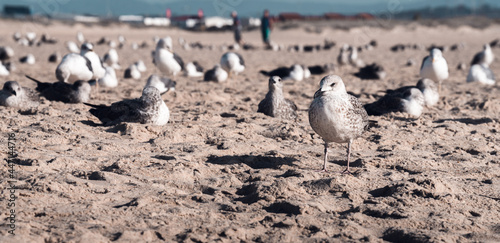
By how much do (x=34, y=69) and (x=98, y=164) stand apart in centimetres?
1045

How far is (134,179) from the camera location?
5027mm

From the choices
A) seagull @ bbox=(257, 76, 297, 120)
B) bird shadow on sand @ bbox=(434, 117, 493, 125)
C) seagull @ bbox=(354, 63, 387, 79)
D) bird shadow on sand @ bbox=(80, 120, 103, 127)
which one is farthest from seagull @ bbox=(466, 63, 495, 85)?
bird shadow on sand @ bbox=(80, 120, 103, 127)

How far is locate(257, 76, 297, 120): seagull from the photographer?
26.2 ft

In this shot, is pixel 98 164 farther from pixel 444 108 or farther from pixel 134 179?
pixel 444 108

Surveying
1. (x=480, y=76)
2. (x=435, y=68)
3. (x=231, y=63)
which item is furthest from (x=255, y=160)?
(x=480, y=76)

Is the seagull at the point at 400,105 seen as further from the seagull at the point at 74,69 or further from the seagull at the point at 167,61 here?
the seagull at the point at 167,61

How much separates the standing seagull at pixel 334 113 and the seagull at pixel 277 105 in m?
2.56

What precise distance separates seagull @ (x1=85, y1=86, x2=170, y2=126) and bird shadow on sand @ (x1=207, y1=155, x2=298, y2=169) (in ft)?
4.79

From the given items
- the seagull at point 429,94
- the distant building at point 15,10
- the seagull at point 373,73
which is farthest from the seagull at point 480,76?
the distant building at point 15,10

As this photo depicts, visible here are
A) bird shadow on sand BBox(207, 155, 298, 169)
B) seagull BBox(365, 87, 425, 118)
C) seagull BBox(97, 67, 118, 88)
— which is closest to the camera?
bird shadow on sand BBox(207, 155, 298, 169)

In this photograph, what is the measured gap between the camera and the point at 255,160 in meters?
5.87

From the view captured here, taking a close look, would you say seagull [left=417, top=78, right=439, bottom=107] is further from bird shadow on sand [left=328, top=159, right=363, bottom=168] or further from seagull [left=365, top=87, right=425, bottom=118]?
bird shadow on sand [left=328, top=159, right=363, bottom=168]

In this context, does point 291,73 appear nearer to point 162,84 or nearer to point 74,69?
point 162,84

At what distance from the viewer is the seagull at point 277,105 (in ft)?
26.2
